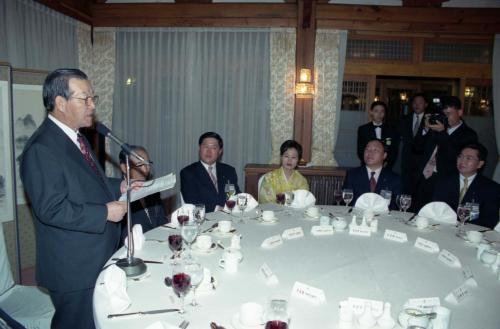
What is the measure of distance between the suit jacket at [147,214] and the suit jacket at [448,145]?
255 cm

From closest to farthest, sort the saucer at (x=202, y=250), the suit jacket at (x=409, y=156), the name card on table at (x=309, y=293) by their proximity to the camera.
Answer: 1. the name card on table at (x=309, y=293)
2. the saucer at (x=202, y=250)
3. the suit jacket at (x=409, y=156)

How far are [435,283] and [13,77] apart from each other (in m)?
3.31

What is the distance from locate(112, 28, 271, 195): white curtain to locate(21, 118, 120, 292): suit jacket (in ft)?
11.9

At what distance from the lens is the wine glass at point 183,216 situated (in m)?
2.11

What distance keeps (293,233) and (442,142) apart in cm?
226

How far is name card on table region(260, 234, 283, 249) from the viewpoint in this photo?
6.55 feet

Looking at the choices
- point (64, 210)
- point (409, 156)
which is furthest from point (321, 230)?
point (409, 156)

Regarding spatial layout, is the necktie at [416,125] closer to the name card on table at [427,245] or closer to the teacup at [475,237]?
the teacup at [475,237]

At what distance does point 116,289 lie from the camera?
1398 mm

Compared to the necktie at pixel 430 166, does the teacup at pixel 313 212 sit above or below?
below

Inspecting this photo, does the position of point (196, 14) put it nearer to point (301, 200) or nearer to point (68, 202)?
point (301, 200)

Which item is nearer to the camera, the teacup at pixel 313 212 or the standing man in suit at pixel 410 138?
the teacup at pixel 313 212

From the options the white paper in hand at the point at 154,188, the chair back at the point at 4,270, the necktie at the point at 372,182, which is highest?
the white paper in hand at the point at 154,188

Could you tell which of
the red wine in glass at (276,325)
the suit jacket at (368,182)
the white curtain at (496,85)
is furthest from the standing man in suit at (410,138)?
the red wine in glass at (276,325)
